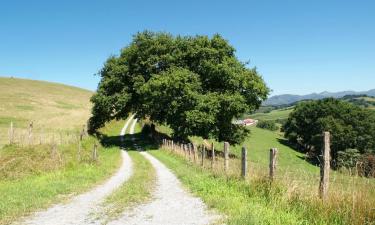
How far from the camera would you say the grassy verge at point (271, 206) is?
10.1 meters

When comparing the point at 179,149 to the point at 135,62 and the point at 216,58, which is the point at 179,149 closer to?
the point at 216,58

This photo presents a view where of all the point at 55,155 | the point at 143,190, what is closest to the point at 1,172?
the point at 55,155

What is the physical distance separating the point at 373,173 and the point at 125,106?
51.9 m

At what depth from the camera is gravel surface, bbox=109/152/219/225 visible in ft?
38.8

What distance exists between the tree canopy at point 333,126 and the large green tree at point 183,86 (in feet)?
110

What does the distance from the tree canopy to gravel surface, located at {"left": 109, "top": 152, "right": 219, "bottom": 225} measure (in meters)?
68.4

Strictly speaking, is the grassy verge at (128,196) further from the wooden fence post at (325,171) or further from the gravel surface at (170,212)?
the wooden fence post at (325,171)

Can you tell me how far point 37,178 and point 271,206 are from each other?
1488cm

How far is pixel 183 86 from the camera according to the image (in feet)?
165

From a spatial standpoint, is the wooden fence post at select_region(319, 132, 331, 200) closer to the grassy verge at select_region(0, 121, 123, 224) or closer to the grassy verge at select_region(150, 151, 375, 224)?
the grassy verge at select_region(150, 151, 375, 224)

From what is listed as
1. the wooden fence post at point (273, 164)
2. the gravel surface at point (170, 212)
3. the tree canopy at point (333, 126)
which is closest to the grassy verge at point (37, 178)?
the gravel surface at point (170, 212)

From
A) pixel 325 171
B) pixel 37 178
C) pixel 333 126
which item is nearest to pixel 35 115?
pixel 333 126

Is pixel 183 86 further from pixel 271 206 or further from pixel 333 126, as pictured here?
pixel 333 126

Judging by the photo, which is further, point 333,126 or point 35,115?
point 333,126
